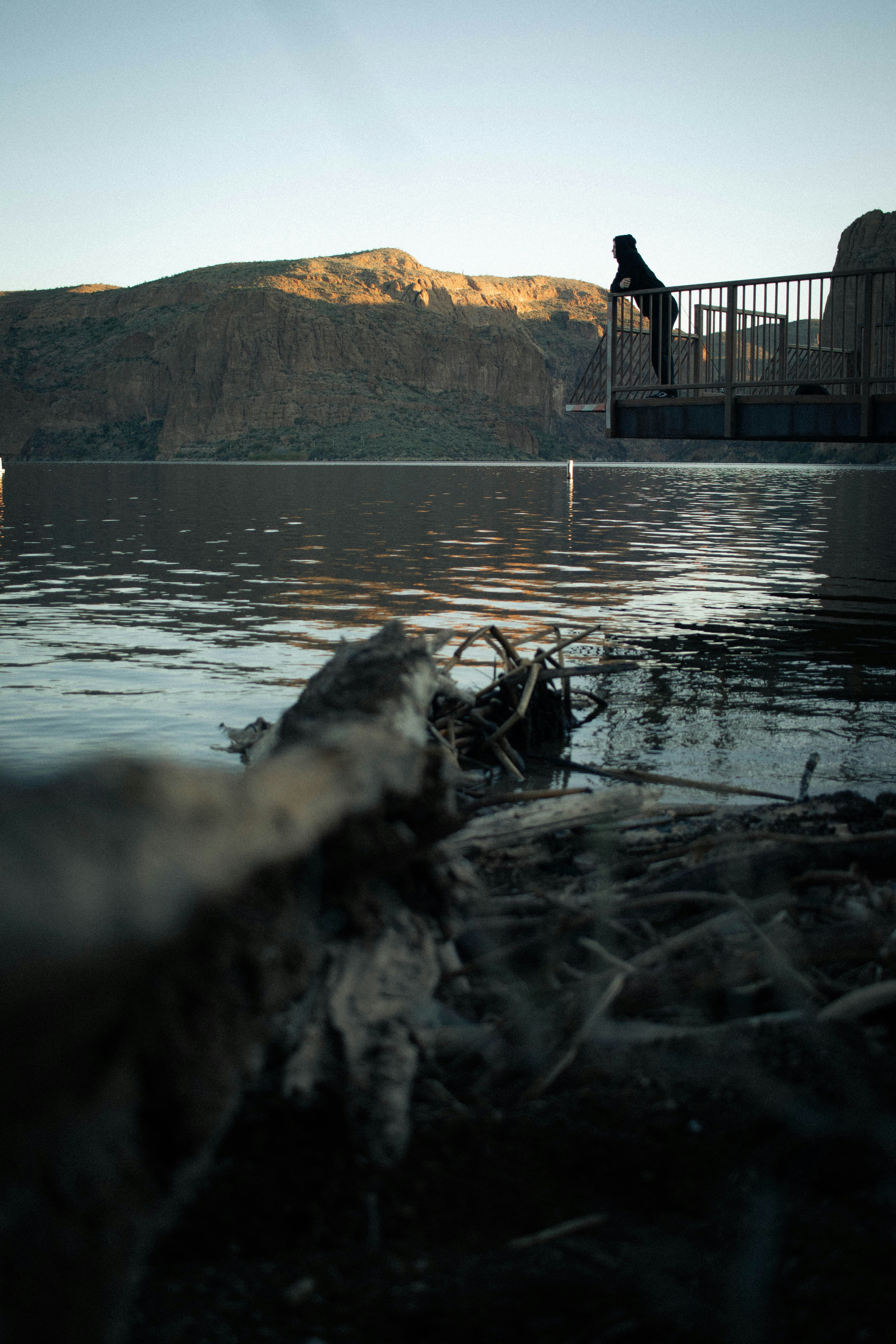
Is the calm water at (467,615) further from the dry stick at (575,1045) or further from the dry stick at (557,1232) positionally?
the dry stick at (557,1232)

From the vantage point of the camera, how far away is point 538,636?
743 cm

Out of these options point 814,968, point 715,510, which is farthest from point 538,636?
point 715,510

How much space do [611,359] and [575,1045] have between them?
708 inches

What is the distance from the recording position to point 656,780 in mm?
6039

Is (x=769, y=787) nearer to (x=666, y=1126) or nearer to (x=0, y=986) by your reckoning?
(x=666, y=1126)

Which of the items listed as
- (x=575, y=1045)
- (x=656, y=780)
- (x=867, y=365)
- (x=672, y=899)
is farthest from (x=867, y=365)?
(x=575, y=1045)

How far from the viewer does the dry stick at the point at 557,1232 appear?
2.23 metres

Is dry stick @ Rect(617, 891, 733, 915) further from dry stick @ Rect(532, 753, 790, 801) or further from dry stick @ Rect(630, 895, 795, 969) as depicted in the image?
dry stick @ Rect(532, 753, 790, 801)

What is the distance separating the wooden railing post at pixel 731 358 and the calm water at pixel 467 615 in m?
2.79

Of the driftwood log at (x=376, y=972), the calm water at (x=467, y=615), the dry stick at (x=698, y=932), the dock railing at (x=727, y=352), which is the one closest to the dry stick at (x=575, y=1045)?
the driftwood log at (x=376, y=972)

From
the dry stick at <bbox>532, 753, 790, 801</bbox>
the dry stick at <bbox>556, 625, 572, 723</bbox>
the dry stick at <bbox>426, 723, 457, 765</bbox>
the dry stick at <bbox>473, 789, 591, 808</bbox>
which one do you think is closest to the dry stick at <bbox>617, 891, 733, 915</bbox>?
the dry stick at <bbox>473, 789, 591, 808</bbox>

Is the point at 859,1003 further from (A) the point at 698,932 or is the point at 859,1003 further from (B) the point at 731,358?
(B) the point at 731,358

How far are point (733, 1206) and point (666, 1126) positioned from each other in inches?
11.9

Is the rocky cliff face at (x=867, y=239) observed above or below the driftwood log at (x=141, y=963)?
above
